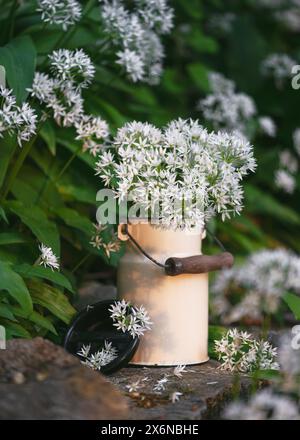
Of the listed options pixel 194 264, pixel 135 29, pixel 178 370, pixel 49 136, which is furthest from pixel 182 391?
pixel 135 29

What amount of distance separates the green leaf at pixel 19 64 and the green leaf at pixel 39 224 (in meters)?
0.37

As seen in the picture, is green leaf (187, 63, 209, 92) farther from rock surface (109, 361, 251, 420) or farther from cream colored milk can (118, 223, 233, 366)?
rock surface (109, 361, 251, 420)

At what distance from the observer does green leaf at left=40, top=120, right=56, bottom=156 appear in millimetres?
3199

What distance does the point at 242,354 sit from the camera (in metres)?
2.66

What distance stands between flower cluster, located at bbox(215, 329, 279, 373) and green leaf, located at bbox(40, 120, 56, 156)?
1.02 metres

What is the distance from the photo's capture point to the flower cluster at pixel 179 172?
2.43m

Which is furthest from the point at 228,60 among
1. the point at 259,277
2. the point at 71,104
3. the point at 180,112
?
the point at 259,277

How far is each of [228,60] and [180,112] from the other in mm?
798

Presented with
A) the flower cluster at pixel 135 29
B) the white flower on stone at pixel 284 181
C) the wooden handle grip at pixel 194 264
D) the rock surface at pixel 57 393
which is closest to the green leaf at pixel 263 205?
the white flower on stone at pixel 284 181

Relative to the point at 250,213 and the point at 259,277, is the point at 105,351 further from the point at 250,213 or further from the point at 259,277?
the point at 250,213

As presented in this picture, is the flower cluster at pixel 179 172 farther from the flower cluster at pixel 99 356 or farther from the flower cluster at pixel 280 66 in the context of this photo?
the flower cluster at pixel 280 66

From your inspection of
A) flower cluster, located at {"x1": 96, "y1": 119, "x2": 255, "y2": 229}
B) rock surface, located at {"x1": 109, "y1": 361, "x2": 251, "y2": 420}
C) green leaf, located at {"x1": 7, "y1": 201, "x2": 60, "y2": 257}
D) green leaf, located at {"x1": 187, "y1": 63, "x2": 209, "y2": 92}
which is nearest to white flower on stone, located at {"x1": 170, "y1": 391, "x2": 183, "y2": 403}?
rock surface, located at {"x1": 109, "y1": 361, "x2": 251, "y2": 420}

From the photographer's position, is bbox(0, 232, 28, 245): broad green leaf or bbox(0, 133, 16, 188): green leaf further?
bbox(0, 133, 16, 188): green leaf

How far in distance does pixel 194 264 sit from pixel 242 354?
331 millimetres
